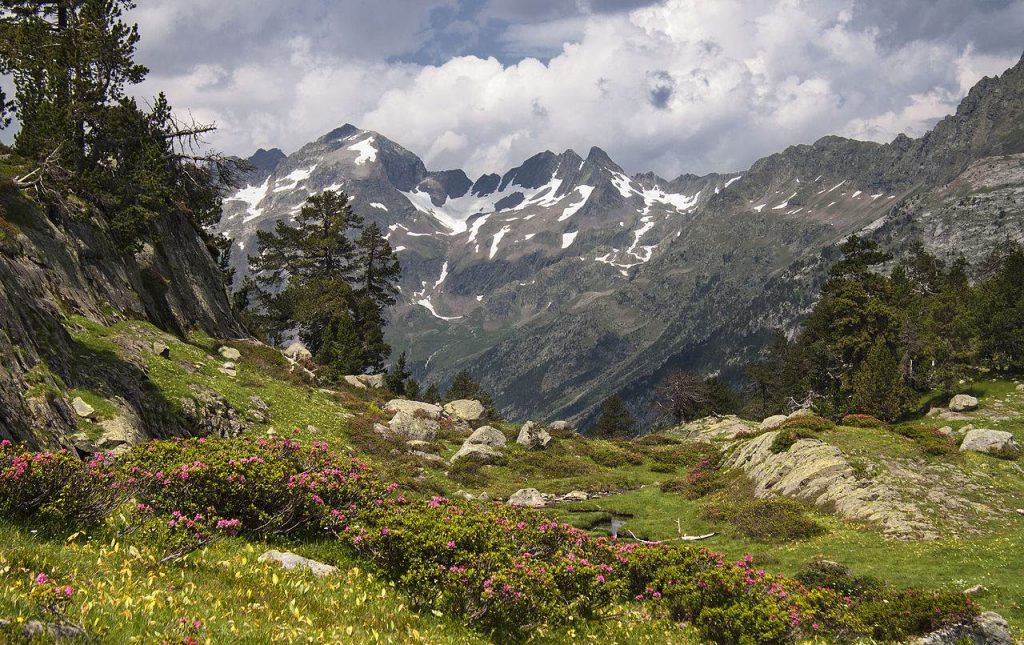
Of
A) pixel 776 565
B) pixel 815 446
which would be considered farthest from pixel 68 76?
pixel 815 446

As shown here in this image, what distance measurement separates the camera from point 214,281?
5791 centimetres

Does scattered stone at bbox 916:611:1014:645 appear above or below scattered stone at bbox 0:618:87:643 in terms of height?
below

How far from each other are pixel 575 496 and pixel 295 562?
1306 inches

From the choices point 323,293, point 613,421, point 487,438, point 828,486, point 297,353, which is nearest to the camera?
point 828,486

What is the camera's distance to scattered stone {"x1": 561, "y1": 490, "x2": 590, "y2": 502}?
42.0m

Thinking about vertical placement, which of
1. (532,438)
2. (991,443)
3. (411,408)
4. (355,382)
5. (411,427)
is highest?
(355,382)

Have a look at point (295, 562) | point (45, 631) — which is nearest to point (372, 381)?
point (295, 562)

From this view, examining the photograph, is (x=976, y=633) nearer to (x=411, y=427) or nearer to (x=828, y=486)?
(x=828, y=486)

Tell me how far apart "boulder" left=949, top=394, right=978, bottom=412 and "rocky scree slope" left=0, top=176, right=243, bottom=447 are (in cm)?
6649

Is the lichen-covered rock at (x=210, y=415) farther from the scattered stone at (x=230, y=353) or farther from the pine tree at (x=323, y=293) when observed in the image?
the pine tree at (x=323, y=293)

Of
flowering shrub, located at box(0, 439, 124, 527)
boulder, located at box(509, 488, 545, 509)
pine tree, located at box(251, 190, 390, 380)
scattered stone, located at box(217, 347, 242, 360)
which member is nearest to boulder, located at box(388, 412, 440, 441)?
boulder, located at box(509, 488, 545, 509)

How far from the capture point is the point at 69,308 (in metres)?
28.2

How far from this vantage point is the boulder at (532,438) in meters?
58.8

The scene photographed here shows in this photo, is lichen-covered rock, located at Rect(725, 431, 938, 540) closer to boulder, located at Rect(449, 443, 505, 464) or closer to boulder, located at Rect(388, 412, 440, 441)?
boulder, located at Rect(449, 443, 505, 464)
